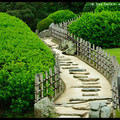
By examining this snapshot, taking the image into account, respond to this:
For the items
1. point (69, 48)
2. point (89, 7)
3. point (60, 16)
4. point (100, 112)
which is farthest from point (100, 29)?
point (89, 7)

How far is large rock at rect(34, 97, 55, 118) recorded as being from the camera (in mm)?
10930

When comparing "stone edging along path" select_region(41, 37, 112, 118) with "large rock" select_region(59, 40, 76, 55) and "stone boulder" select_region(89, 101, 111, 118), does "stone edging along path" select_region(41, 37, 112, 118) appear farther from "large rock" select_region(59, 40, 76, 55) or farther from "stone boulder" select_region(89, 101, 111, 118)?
"large rock" select_region(59, 40, 76, 55)

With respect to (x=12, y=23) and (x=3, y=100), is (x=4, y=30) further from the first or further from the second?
(x=3, y=100)

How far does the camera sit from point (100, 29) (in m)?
22.2

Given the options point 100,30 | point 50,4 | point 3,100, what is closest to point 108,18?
point 100,30

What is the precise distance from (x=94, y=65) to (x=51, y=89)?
6.32 metres

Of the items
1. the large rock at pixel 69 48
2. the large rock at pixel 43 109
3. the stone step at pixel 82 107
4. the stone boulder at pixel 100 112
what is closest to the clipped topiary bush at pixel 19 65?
the large rock at pixel 43 109

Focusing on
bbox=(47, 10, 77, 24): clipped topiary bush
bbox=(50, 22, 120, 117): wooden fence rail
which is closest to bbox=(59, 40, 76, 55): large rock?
bbox=(50, 22, 120, 117): wooden fence rail

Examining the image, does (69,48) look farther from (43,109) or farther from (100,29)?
(43,109)

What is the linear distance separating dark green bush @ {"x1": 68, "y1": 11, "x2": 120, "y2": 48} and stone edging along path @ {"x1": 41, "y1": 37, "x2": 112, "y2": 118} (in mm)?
2373

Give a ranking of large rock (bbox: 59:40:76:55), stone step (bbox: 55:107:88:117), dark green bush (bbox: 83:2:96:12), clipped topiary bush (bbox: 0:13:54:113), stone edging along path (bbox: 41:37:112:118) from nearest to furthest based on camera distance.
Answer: stone step (bbox: 55:107:88:117) < clipped topiary bush (bbox: 0:13:54:113) < stone edging along path (bbox: 41:37:112:118) < large rock (bbox: 59:40:76:55) < dark green bush (bbox: 83:2:96:12)

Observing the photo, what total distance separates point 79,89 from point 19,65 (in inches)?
142

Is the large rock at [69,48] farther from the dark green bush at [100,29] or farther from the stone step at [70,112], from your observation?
the stone step at [70,112]

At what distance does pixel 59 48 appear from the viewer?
77.3ft
